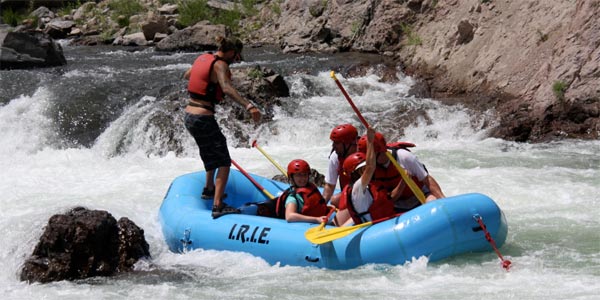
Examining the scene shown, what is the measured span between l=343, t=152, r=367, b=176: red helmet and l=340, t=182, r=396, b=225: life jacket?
0.45 feet

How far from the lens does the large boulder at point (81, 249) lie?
229 inches

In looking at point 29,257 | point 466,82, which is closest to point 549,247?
point 29,257

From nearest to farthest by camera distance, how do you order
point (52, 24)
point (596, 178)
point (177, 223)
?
point (177, 223), point (596, 178), point (52, 24)

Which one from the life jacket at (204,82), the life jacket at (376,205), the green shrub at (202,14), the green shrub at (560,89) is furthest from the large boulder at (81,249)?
the green shrub at (202,14)

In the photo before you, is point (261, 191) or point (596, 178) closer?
point (261, 191)

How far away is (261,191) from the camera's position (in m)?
7.19

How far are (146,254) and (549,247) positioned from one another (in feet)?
9.10

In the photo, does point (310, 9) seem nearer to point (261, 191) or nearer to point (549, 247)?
point (261, 191)

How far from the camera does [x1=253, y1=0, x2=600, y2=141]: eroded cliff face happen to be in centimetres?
1026

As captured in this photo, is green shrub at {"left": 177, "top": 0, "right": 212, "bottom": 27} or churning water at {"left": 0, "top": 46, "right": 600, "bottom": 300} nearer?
churning water at {"left": 0, "top": 46, "right": 600, "bottom": 300}

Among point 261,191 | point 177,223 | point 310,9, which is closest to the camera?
point 177,223

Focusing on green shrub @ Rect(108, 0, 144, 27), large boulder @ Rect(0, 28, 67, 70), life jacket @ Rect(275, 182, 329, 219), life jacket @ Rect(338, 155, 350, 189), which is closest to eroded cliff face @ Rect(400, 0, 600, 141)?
life jacket @ Rect(338, 155, 350, 189)

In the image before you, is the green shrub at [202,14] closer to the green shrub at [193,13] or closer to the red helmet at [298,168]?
the green shrub at [193,13]

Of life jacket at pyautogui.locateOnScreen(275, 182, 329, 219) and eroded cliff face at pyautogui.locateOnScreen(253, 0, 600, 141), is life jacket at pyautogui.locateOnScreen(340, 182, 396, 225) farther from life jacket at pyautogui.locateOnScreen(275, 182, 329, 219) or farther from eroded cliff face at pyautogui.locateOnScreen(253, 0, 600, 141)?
eroded cliff face at pyautogui.locateOnScreen(253, 0, 600, 141)
